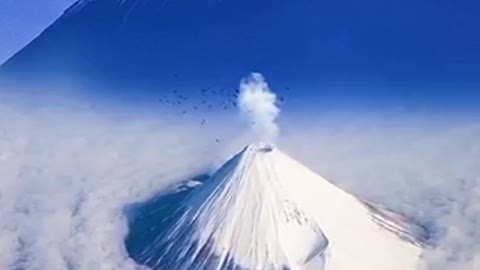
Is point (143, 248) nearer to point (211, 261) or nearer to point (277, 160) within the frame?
point (211, 261)

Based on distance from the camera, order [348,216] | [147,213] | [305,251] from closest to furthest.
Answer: [305,251]
[348,216]
[147,213]

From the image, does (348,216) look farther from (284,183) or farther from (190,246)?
(190,246)

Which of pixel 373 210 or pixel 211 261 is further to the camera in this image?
pixel 373 210

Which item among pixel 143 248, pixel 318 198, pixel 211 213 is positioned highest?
pixel 318 198

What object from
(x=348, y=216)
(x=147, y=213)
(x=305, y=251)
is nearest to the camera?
(x=305, y=251)

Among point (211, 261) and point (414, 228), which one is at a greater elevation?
point (414, 228)

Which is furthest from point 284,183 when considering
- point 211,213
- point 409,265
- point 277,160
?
point 409,265
